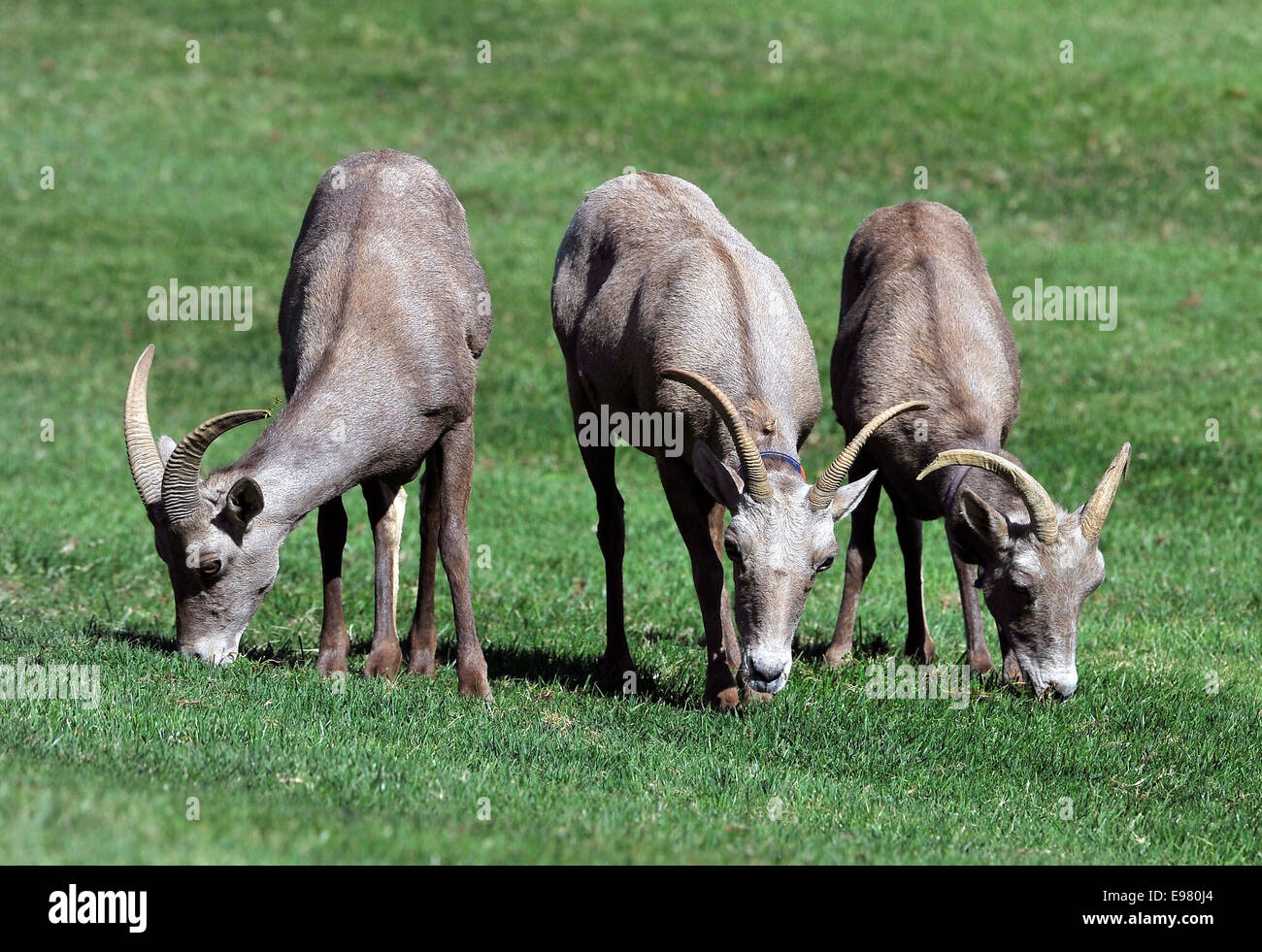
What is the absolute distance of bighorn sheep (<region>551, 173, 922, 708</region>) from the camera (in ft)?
25.4

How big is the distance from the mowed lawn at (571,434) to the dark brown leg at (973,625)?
0.49m

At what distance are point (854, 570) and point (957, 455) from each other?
1965 millimetres

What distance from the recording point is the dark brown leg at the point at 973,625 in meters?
9.59

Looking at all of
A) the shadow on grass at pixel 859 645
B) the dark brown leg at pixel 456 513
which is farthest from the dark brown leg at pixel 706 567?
the shadow on grass at pixel 859 645

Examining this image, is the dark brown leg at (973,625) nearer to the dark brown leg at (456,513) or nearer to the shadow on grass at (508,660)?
the shadow on grass at (508,660)

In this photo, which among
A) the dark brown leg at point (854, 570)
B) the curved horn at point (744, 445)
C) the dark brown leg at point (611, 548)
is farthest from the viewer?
the dark brown leg at point (854, 570)

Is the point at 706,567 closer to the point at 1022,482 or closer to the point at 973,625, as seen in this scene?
the point at 1022,482

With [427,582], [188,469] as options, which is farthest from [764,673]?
[188,469]

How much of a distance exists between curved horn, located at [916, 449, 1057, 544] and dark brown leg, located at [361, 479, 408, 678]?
3.31 metres

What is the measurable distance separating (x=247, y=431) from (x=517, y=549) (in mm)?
5577

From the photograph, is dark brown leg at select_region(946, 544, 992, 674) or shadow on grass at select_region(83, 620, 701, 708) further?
dark brown leg at select_region(946, 544, 992, 674)

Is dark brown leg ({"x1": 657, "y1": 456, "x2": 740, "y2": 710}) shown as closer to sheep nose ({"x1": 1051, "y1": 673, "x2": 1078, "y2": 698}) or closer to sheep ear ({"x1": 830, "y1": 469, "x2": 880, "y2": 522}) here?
sheep ear ({"x1": 830, "y1": 469, "x2": 880, "y2": 522})

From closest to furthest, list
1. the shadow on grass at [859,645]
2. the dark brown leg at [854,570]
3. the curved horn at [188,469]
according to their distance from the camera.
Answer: the curved horn at [188,469] < the dark brown leg at [854,570] < the shadow on grass at [859,645]

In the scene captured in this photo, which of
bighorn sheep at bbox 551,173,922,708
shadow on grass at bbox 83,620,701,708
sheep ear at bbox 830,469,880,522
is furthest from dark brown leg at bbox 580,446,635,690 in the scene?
sheep ear at bbox 830,469,880,522
